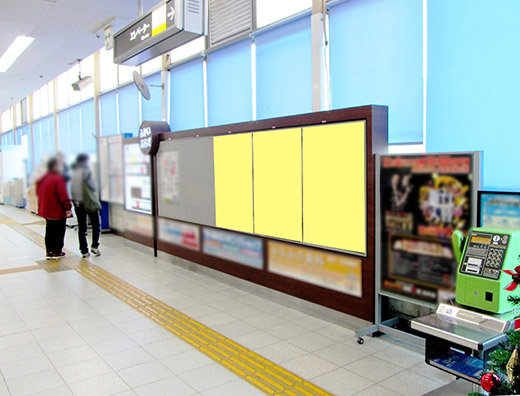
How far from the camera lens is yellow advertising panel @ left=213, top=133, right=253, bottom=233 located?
17.0 ft

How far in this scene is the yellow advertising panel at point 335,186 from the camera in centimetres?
390

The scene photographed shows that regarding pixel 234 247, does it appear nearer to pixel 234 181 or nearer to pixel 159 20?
pixel 234 181

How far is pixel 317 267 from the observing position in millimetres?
4371

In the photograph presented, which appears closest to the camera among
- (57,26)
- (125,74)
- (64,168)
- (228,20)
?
(64,168)

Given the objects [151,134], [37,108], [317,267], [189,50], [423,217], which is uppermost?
[189,50]

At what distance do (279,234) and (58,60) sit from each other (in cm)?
740

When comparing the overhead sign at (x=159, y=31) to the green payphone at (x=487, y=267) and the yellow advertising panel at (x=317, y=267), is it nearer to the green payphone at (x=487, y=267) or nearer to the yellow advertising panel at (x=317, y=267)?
the yellow advertising panel at (x=317, y=267)

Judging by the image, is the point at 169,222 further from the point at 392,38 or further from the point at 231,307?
the point at 392,38

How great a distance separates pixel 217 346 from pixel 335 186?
1785mm

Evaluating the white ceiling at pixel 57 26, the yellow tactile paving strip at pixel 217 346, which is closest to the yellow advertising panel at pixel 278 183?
the yellow tactile paving strip at pixel 217 346

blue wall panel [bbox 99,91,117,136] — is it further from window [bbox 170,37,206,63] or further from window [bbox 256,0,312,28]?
window [bbox 256,0,312,28]

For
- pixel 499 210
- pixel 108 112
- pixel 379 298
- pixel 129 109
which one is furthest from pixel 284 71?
pixel 108 112

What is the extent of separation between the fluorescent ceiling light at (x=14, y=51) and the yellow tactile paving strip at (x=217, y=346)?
195 inches

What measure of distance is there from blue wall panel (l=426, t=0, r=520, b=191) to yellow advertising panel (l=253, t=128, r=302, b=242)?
1349 millimetres
